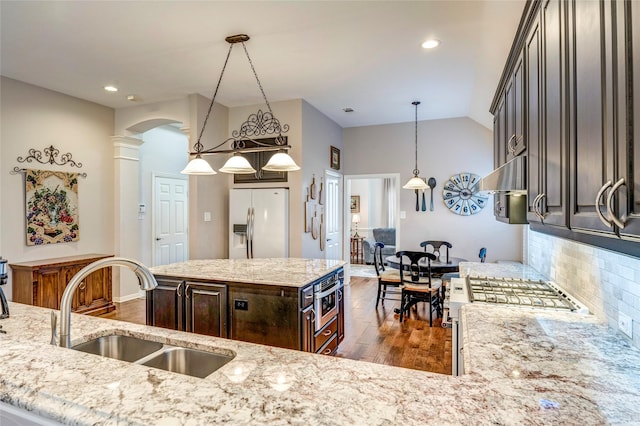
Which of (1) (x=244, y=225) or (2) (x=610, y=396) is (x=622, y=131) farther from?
(1) (x=244, y=225)

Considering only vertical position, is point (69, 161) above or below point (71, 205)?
above

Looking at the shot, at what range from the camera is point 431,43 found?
10.3 feet

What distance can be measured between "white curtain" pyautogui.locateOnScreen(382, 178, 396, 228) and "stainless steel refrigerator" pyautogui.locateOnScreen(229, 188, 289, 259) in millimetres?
5470

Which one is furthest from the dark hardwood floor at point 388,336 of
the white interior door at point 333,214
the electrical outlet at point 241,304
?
the electrical outlet at point 241,304

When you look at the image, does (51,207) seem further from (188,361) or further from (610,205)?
(610,205)

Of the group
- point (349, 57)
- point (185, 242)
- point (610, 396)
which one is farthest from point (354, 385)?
point (185, 242)

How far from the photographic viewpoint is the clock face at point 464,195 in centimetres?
575

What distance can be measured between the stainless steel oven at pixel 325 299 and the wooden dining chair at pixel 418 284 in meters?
1.35

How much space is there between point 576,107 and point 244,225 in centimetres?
420

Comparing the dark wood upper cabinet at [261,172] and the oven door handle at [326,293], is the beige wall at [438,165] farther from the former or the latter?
the oven door handle at [326,293]

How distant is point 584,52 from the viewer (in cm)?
101

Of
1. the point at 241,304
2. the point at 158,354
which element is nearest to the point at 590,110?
the point at 158,354

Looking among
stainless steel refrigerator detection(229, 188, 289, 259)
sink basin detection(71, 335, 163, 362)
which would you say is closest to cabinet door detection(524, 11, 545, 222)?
sink basin detection(71, 335, 163, 362)

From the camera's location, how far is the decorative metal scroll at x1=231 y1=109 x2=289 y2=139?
4867 millimetres
